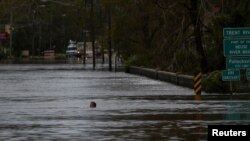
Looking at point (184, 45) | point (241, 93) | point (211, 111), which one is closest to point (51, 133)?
point (211, 111)

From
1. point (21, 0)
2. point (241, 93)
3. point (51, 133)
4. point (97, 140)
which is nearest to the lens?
point (97, 140)

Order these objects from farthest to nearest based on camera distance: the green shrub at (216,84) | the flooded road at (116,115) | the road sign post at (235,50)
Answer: the green shrub at (216,84) → the road sign post at (235,50) → the flooded road at (116,115)

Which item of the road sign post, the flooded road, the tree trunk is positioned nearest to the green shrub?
the flooded road

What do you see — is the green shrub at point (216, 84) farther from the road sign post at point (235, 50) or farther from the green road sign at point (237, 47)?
the green road sign at point (237, 47)

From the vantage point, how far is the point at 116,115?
1040 inches

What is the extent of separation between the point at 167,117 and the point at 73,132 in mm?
5155

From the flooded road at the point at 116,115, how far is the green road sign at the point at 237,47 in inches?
73.8

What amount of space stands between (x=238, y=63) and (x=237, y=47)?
688mm

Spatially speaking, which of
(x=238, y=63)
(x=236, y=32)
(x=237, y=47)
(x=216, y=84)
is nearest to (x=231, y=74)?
(x=238, y=63)

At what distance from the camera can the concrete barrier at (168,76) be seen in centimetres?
4595

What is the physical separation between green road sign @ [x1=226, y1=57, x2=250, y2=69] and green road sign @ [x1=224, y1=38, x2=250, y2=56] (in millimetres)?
239

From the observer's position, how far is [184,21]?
52.0 m

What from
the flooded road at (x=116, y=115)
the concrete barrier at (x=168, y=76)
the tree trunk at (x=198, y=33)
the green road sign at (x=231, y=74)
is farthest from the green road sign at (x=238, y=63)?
the tree trunk at (x=198, y=33)

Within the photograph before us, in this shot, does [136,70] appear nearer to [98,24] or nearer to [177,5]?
[177,5]
